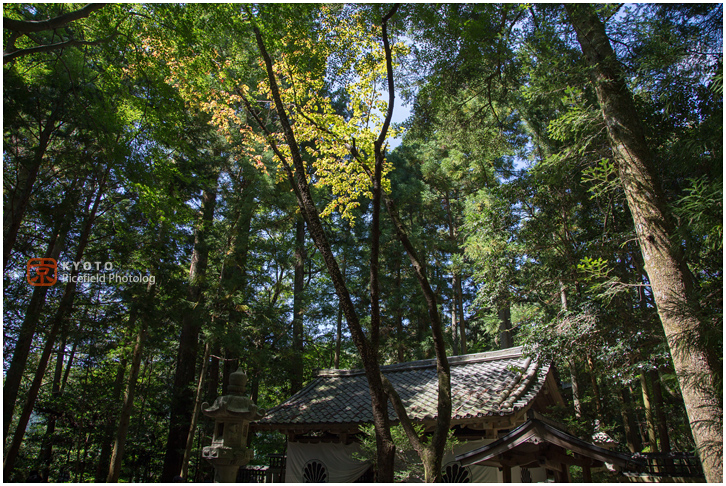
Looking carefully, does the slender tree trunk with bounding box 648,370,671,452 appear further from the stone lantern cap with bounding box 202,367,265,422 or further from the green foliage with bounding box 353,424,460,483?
the stone lantern cap with bounding box 202,367,265,422

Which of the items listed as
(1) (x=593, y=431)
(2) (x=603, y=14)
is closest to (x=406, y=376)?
(1) (x=593, y=431)

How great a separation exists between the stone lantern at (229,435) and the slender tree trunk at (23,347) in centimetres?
401

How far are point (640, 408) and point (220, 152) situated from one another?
1507cm

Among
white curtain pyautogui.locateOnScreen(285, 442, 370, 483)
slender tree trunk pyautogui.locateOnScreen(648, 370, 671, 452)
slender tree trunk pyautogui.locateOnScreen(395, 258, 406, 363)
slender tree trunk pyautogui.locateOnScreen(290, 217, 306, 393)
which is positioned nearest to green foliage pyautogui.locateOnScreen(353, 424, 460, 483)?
white curtain pyautogui.locateOnScreen(285, 442, 370, 483)

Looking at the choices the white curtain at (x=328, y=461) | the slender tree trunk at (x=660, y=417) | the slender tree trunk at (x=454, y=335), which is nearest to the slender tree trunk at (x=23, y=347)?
the white curtain at (x=328, y=461)

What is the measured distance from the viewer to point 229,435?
16.7 ft

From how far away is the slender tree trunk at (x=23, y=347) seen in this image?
6.50 m

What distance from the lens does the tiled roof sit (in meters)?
6.39

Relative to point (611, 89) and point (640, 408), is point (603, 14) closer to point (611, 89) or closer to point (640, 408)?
point (611, 89)

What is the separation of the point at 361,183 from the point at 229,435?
376 cm
